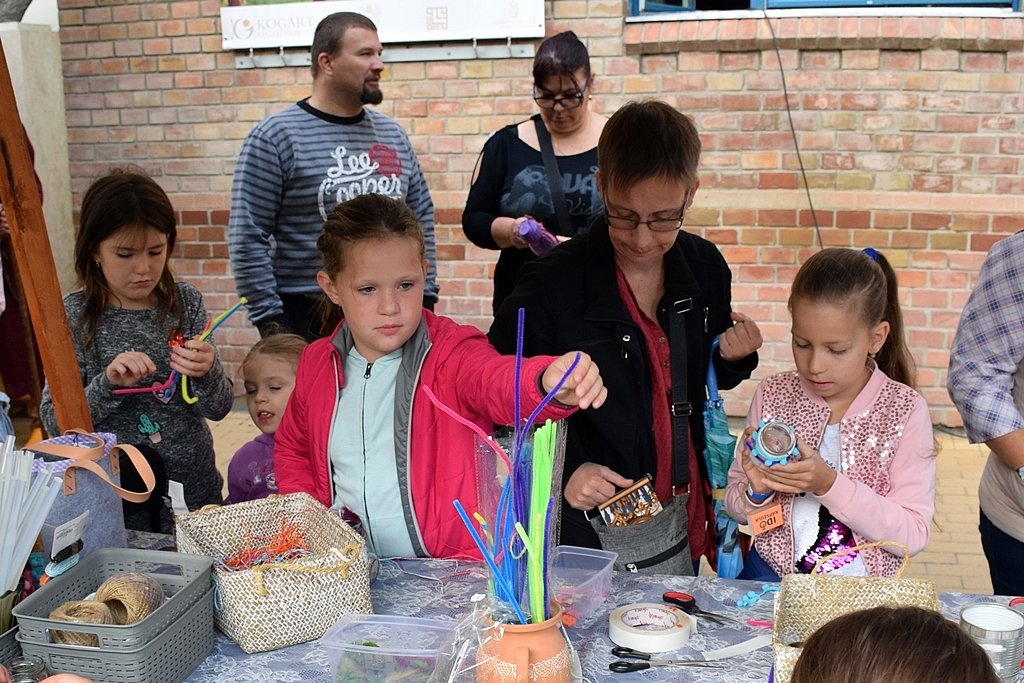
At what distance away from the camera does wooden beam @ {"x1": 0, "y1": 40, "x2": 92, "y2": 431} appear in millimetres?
1890

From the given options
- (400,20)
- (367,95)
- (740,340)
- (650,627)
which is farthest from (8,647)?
(400,20)

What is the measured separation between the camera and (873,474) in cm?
204

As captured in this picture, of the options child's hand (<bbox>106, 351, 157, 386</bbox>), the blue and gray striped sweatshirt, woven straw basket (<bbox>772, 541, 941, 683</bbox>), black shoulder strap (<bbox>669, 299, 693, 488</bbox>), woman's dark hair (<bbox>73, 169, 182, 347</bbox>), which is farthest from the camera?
the blue and gray striped sweatshirt

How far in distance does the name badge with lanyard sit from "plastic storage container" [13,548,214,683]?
2.99 feet

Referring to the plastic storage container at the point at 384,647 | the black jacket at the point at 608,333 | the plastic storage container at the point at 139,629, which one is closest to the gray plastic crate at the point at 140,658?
the plastic storage container at the point at 139,629

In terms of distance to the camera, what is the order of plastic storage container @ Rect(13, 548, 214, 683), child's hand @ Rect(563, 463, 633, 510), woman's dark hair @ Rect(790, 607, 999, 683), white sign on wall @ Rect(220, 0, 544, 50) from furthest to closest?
1. white sign on wall @ Rect(220, 0, 544, 50)
2. child's hand @ Rect(563, 463, 633, 510)
3. plastic storage container @ Rect(13, 548, 214, 683)
4. woman's dark hair @ Rect(790, 607, 999, 683)

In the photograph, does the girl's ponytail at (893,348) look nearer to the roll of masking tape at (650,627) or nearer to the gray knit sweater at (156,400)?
the roll of masking tape at (650,627)

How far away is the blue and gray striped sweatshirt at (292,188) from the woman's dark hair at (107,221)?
66cm

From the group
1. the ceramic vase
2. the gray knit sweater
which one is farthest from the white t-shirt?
the gray knit sweater

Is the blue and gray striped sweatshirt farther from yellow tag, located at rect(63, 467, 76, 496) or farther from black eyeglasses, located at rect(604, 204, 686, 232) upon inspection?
yellow tag, located at rect(63, 467, 76, 496)

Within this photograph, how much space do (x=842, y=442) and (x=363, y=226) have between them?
1.18m

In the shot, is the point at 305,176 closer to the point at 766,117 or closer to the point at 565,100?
the point at 565,100

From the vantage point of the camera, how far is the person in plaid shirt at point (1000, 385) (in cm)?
211

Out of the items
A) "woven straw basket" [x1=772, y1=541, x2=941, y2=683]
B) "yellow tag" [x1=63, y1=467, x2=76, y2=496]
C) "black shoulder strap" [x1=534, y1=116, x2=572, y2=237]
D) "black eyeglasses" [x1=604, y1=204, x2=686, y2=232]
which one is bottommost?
"woven straw basket" [x1=772, y1=541, x2=941, y2=683]
